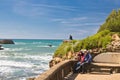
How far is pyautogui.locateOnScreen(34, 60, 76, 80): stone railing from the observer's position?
10574 millimetres

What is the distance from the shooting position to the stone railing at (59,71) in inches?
416

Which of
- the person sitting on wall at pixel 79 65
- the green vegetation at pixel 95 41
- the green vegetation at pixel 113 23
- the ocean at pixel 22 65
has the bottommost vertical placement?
the ocean at pixel 22 65

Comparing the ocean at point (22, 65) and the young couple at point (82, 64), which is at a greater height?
the young couple at point (82, 64)

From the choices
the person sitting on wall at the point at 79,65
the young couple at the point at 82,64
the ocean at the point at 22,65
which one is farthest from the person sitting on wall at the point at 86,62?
the ocean at the point at 22,65

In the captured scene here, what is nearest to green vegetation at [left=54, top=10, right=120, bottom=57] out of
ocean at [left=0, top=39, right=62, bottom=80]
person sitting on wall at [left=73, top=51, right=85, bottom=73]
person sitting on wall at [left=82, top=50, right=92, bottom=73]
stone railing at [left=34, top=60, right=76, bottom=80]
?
ocean at [left=0, top=39, right=62, bottom=80]

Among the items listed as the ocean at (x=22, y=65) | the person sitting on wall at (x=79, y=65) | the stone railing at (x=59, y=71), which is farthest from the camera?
the ocean at (x=22, y=65)

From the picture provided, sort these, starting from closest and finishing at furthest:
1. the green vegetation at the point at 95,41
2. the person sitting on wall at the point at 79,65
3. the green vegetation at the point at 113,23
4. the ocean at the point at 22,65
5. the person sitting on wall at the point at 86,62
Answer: the person sitting on wall at the point at 79,65, the person sitting on wall at the point at 86,62, the green vegetation at the point at 95,41, the green vegetation at the point at 113,23, the ocean at the point at 22,65

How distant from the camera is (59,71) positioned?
1342cm

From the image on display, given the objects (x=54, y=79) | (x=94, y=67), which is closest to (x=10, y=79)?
(x=94, y=67)

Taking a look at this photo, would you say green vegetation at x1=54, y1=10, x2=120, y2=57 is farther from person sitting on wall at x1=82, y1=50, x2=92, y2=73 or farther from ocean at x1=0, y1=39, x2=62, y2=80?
person sitting on wall at x1=82, y1=50, x2=92, y2=73

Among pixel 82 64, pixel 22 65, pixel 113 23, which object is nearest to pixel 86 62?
pixel 82 64

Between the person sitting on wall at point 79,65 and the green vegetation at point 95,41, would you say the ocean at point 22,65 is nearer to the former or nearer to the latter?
the green vegetation at point 95,41

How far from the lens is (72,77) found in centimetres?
1603

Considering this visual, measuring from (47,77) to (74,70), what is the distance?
7.39m
